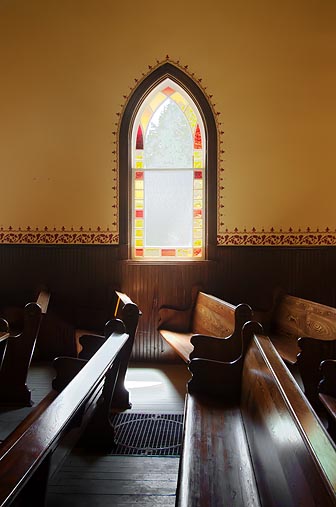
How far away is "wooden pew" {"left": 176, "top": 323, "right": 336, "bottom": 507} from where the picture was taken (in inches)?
42.0

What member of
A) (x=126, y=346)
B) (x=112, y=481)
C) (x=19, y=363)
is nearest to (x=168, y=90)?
(x=126, y=346)

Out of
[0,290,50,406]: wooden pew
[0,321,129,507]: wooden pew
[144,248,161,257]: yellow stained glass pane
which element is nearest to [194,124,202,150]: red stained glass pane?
[144,248,161,257]: yellow stained glass pane

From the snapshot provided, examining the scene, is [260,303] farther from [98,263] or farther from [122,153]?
[122,153]

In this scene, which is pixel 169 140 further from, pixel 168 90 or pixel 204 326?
pixel 204 326

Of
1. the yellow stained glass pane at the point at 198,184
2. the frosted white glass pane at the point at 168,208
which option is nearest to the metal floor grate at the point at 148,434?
the frosted white glass pane at the point at 168,208

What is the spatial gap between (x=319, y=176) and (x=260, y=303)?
1.64 m

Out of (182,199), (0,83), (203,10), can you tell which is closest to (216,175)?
(182,199)

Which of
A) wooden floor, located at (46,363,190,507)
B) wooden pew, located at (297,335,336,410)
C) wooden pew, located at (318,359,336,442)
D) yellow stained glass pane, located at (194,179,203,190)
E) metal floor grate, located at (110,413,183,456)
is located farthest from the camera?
yellow stained glass pane, located at (194,179,203,190)

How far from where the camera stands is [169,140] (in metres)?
5.30

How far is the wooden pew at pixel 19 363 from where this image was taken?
138 inches

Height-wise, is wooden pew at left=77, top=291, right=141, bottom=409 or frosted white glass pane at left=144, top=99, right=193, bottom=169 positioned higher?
frosted white glass pane at left=144, top=99, right=193, bottom=169

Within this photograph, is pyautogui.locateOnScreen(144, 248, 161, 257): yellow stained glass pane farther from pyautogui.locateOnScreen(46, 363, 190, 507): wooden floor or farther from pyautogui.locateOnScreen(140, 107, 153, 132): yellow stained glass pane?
pyautogui.locateOnScreen(46, 363, 190, 507): wooden floor

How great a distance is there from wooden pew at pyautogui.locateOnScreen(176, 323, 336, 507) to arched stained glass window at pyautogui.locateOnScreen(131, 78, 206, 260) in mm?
2775

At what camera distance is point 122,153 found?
505 cm
